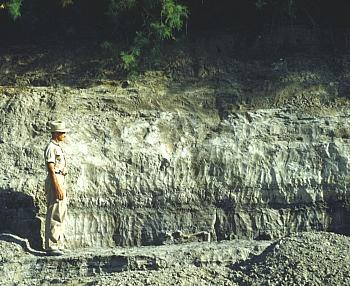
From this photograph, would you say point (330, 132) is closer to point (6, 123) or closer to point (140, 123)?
point (140, 123)

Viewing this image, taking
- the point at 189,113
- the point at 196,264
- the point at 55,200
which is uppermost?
the point at 189,113

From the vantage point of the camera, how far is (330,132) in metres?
17.7

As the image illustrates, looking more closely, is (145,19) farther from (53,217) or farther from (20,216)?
(53,217)

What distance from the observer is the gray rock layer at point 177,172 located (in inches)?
666

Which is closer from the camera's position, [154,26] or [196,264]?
[196,264]

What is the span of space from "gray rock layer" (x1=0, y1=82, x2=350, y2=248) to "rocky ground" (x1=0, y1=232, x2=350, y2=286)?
744 millimetres

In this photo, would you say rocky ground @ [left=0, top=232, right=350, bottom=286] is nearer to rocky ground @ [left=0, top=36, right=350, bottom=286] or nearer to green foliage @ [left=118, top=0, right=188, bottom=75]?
rocky ground @ [left=0, top=36, right=350, bottom=286]

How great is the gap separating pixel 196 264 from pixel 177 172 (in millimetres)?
2259

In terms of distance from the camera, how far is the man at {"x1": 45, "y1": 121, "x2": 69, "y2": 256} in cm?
1581

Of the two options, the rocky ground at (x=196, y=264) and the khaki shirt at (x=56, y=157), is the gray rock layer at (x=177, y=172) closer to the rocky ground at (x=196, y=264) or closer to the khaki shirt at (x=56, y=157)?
the rocky ground at (x=196, y=264)

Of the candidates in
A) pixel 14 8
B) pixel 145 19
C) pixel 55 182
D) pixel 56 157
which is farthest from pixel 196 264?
pixel 14 8

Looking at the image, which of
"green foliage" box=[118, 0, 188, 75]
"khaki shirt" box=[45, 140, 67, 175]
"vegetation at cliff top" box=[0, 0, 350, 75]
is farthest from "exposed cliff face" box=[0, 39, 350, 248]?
"vegetation at cliff top" box=[0, 0, 350, 75]

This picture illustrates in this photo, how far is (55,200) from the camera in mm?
15844

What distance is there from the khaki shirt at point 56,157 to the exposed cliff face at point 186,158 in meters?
1.08
